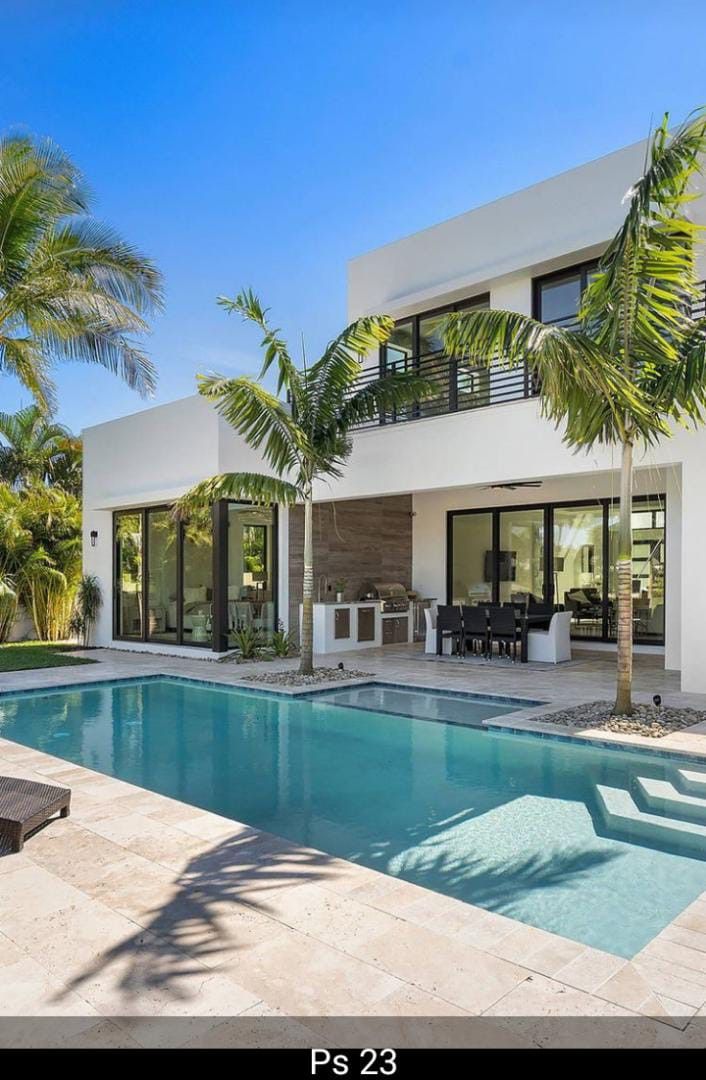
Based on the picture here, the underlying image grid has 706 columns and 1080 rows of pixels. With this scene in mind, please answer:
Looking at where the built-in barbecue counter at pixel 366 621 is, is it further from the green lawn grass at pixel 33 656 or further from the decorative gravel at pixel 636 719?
the decorative gravel at pixel 636 719

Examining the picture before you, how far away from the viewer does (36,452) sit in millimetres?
24234

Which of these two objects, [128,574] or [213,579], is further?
[128,574]

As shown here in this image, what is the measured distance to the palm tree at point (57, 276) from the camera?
40.2 ft

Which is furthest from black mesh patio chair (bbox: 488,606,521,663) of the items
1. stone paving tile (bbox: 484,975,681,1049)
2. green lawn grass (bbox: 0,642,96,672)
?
stone paving tile (bbox: 484,975,681,1049)

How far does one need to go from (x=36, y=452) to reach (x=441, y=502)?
44.1 ft

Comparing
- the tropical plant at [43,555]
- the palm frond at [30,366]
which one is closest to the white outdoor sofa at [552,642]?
the palm frond at [30,366]

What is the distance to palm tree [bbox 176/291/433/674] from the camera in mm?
Result: 11797

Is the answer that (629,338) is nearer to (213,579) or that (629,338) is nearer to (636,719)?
(636,719)

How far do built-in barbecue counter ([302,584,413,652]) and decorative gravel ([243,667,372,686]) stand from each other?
2.99 m

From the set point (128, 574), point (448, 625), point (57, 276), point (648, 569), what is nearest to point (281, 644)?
point (448, 625)

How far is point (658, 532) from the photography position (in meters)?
16.0

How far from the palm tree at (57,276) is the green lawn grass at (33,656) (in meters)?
5.28

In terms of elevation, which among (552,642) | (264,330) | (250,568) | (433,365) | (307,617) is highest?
(433,365)
